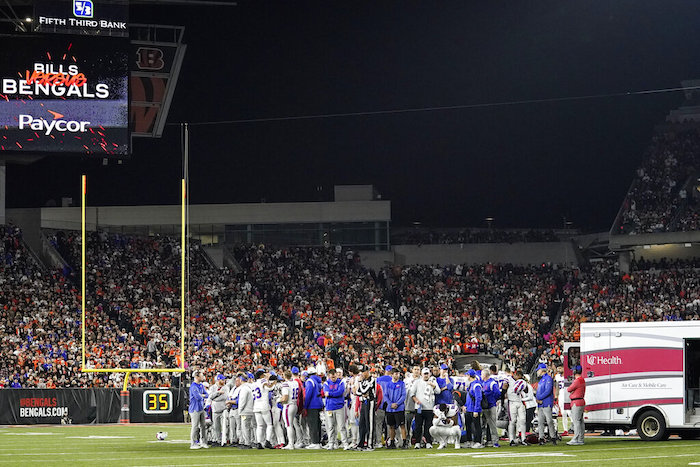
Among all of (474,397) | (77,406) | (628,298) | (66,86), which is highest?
(66,86)

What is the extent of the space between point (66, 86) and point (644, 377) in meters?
13.3

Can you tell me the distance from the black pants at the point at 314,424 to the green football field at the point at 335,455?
677mm

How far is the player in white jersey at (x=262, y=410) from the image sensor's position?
18.8 m

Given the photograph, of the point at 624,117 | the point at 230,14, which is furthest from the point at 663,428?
the point at 624,117

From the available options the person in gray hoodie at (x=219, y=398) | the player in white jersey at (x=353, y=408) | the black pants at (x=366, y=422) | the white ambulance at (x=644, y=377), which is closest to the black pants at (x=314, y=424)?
the player in white jersey at (x=353, y=408)

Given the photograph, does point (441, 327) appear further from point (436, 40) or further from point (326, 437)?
point (326, 437)

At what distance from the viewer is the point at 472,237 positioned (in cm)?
→ 5128

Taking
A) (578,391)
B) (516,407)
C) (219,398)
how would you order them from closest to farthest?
(516,407) → (578,391) → (219,398)

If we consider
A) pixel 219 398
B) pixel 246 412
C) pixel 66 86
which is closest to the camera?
pixel 246 412

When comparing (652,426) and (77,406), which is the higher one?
(652,426)

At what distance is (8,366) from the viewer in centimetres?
3284

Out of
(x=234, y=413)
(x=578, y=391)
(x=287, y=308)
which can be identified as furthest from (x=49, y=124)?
(x=287, y=308)

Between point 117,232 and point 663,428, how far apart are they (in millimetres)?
33528

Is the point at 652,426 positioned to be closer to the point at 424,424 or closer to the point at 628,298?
the point at 424,424
